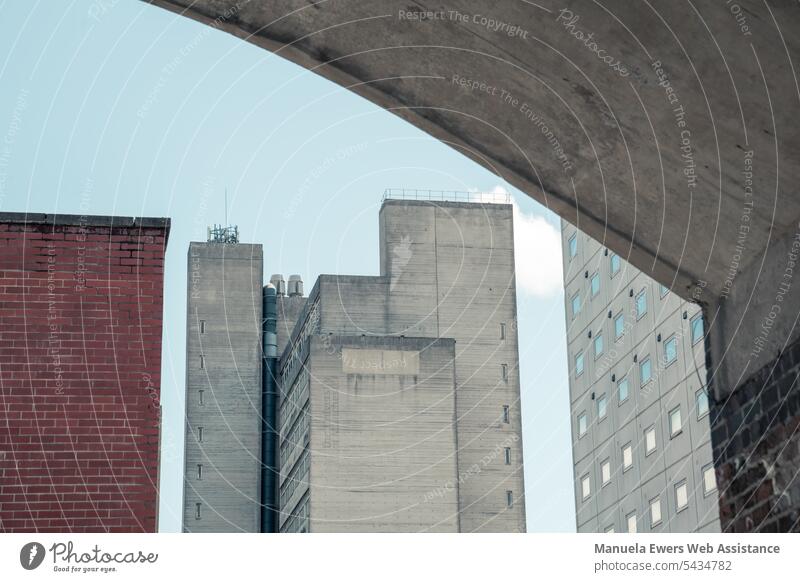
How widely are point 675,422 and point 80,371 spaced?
40.6 metres

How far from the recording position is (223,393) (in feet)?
304

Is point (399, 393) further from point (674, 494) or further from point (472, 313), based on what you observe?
point (674, 494)

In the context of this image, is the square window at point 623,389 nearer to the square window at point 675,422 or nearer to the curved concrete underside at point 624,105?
the square window at point 675,422

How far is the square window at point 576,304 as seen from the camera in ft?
206

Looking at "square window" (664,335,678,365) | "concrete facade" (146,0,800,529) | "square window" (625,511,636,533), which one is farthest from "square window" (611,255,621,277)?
"concrete facade" (146,0,800,529)

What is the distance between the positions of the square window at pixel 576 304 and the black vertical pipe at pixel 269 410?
3759 cm

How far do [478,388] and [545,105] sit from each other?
7874 cm

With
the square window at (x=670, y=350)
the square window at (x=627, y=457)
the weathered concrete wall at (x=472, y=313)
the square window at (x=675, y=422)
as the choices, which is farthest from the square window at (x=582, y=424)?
the weathered concrete wall at (x=472, y=313)

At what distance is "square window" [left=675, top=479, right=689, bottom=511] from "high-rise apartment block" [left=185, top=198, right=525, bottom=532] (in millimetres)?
23649

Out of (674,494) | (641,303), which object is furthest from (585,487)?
(674,494)

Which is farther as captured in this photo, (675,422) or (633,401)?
(633,401)

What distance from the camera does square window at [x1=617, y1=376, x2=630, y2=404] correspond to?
56062 mm

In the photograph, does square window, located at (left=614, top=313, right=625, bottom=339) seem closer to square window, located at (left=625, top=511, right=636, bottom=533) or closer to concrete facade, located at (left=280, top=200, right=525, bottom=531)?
square window, located at (left=625, top=511, right=636, bottom=533)

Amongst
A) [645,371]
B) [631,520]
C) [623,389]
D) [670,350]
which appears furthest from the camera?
[623,389]
